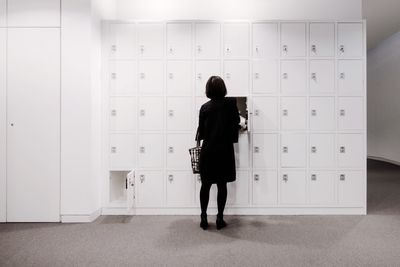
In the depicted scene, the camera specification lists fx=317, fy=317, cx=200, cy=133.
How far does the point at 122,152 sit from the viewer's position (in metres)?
3.97

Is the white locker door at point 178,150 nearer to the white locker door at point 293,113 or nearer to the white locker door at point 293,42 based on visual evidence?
the white locker door at point 293,113

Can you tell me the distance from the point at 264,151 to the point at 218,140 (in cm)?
94

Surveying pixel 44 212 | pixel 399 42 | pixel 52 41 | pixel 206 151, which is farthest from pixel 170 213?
pixel 399 42

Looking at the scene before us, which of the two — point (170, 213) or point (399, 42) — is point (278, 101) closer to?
point (170, 213)

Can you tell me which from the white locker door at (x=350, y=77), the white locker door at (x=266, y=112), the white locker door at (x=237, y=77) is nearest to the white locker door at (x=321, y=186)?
the white locker door at (x=266, y=112)

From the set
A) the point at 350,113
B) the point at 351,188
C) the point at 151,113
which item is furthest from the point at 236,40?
the point at 351,188

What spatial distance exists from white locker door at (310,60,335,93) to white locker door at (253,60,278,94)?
1.52 feet

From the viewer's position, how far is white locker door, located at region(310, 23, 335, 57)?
396cm

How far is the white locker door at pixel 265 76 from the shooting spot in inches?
155

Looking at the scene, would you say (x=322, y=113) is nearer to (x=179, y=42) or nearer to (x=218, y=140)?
(x=218, y=140)

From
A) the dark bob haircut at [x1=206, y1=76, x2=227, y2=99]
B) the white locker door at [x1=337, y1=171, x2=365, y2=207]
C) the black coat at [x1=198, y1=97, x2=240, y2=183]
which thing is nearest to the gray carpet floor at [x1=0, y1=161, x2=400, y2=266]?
the white locker door at [x1=337, y1=171, x2=365, y2=207]

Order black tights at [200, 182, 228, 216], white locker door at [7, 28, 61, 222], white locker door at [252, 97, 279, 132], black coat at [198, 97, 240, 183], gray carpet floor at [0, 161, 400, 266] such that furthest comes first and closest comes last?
1. white locker door at [252, 97, 279, 132]
2. white locker door at [7, 28, 61, 222]
3. black tights at [200, 182, 228, 216]
4. black coat at [198, 97, 240, 183]
5. gray carpet floor at [0, 161, 400, 266]

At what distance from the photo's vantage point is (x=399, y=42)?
349 inches

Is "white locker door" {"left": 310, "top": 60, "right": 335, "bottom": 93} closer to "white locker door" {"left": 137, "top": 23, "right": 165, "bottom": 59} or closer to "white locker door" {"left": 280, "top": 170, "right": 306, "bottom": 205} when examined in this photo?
"white locker door" {"left": 280, "top": 170, "right": 306, "bottom": 205}
